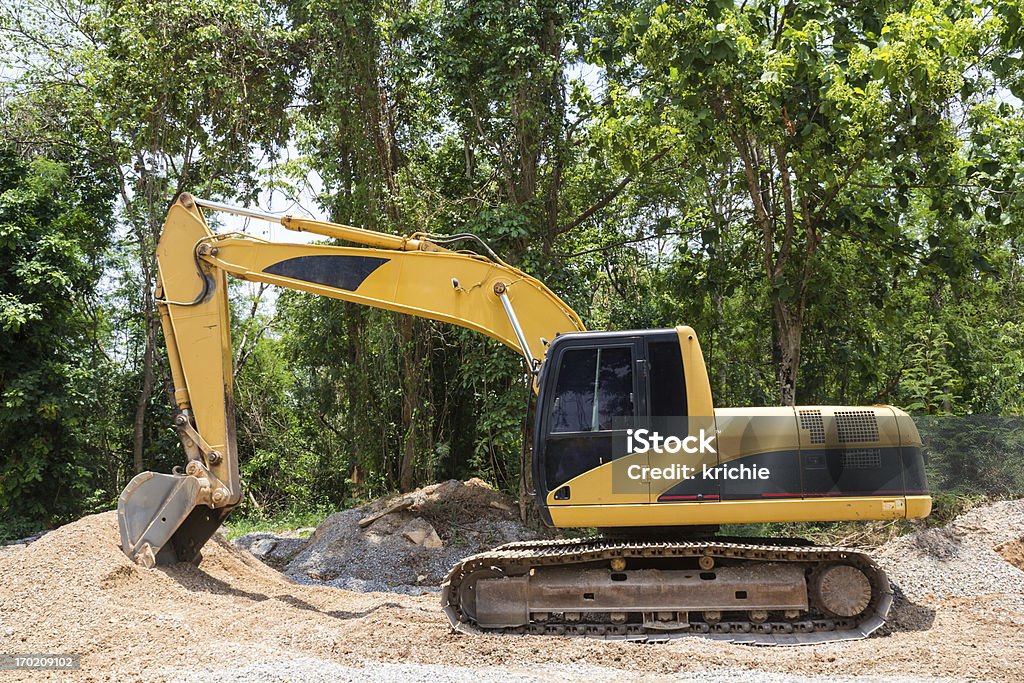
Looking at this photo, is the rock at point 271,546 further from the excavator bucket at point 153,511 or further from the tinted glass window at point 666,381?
the tinted glass window at point 666,381

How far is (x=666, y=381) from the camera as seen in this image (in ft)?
22.2

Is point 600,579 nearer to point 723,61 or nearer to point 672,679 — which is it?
point 672,679

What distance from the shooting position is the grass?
1456cm

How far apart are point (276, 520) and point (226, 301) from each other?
29.6 ft

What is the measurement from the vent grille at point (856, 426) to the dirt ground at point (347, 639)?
4.89 ft

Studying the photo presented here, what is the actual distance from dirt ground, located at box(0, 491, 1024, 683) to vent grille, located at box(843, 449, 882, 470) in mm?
1270

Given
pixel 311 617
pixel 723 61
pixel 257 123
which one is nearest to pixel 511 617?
pixel 311 617

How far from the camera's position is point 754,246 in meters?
13.1

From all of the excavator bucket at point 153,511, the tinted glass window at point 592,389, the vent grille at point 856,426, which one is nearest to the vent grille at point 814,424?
the vent grille at point 856,426

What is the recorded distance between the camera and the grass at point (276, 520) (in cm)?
1456

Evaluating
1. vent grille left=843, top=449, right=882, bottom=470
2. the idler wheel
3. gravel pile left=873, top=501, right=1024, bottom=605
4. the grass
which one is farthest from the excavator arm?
the grass

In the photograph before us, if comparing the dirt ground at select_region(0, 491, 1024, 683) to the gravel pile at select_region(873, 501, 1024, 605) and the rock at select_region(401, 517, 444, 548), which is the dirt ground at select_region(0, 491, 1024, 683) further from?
the rock at select_region(401, 517, 444, 548)

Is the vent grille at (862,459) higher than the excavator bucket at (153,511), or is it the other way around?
the vent grille at (862,459)

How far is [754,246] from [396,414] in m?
6.30
